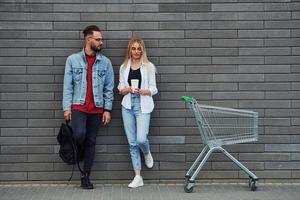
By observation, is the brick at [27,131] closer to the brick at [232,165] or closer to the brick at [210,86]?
the brick at [210,86]

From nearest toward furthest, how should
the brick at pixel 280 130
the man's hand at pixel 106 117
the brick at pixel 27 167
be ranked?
the man's hand at pixel 106 117, the brick at pixel 27 167, the brick at pixel 280 130

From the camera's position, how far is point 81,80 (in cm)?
774

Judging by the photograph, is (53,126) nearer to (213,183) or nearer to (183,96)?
(183,96)

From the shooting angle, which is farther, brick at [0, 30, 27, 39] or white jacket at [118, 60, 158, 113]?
brick at [0, 30, 27, 39]

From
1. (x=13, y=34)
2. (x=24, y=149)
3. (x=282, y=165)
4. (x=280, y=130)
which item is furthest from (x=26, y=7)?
(x=282, y=165)

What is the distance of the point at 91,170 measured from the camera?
8.13 m

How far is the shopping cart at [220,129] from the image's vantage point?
7.61 m

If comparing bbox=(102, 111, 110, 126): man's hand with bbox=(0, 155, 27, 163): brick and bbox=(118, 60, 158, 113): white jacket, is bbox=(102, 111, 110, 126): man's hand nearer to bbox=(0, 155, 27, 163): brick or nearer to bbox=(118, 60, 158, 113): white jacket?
bbox=(118, 60, 158, 113): white jacket

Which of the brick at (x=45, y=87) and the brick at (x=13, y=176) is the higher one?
the brick at (x=45, y=87)

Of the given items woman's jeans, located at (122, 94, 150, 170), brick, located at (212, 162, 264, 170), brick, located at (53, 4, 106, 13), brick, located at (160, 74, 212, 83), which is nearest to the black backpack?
woman's jeans, located at (122, 94, 150, 170)

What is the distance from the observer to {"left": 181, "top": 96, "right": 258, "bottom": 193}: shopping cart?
761 centimetres

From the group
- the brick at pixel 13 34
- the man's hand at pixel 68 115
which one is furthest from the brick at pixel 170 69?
the brick at pixel 13 34

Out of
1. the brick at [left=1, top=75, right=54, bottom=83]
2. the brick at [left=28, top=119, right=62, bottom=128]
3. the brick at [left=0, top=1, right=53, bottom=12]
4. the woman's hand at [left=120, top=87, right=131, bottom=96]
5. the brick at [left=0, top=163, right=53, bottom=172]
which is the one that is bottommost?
the brick at [left=0, top=163, right=53, bottom=172]

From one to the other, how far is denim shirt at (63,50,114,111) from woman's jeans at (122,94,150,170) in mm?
298
